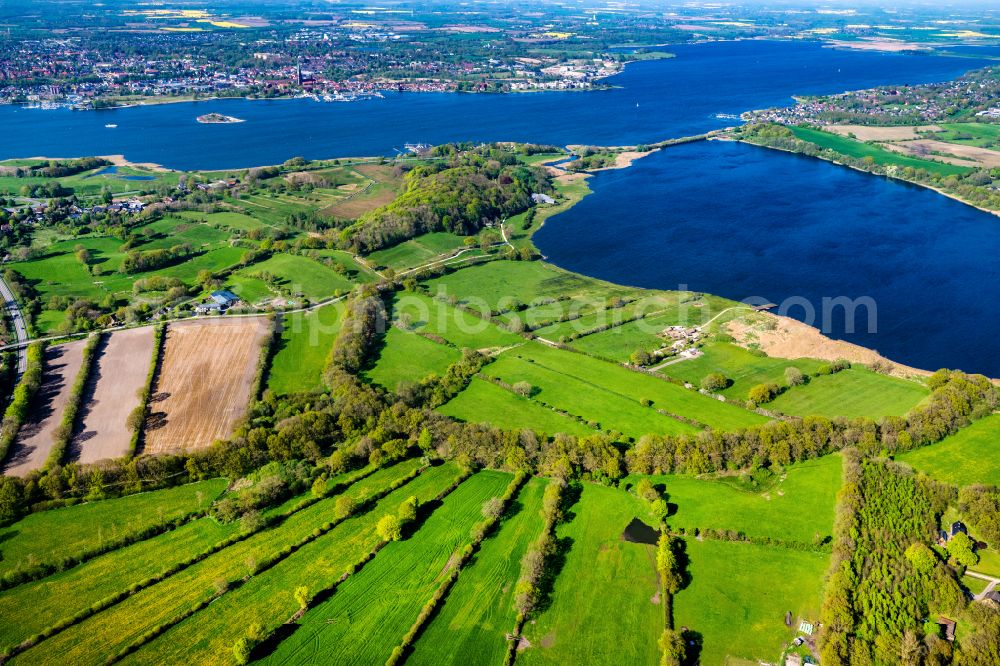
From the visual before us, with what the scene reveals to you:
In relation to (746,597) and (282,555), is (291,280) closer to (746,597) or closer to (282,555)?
(282,555)

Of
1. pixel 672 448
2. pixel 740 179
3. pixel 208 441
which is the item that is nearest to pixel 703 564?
pixel 672 448

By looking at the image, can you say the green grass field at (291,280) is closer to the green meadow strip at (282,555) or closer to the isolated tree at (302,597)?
the green meadow strip at (282,555)

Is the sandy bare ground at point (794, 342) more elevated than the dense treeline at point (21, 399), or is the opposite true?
the sandy bare ground at point (794, 342)

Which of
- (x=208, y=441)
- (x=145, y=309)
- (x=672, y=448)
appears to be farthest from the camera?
(x=145, y=309)

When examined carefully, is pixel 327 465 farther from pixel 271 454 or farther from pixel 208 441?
pixel 208 441

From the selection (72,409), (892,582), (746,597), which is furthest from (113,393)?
(892,582)

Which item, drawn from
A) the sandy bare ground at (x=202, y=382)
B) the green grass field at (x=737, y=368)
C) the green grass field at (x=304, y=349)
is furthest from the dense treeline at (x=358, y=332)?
Answer: the green grass field at (x=737, y=368)
